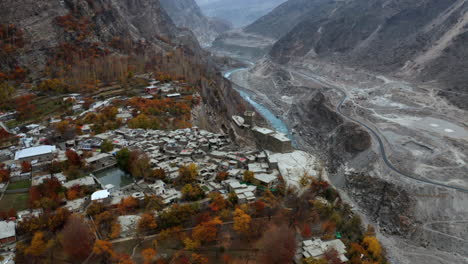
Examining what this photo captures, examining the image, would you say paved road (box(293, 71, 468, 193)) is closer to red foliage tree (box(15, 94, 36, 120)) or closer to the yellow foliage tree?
the yellow foliage tree

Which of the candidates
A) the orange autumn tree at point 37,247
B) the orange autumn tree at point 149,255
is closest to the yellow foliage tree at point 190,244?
the orange autumn tree at point 149,255

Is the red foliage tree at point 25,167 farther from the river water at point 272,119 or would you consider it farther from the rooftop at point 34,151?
the river water at point 272,119

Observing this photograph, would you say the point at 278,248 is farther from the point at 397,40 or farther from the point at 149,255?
the point at 397,40

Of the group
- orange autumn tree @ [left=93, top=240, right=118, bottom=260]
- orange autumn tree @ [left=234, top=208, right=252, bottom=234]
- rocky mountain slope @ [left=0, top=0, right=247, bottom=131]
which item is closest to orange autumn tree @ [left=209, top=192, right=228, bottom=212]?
orange autumn tree @ [left=234, top=208, right=252, bottom=234]

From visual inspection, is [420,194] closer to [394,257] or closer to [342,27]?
[394,257]

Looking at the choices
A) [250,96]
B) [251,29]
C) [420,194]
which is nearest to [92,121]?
[420,194]
